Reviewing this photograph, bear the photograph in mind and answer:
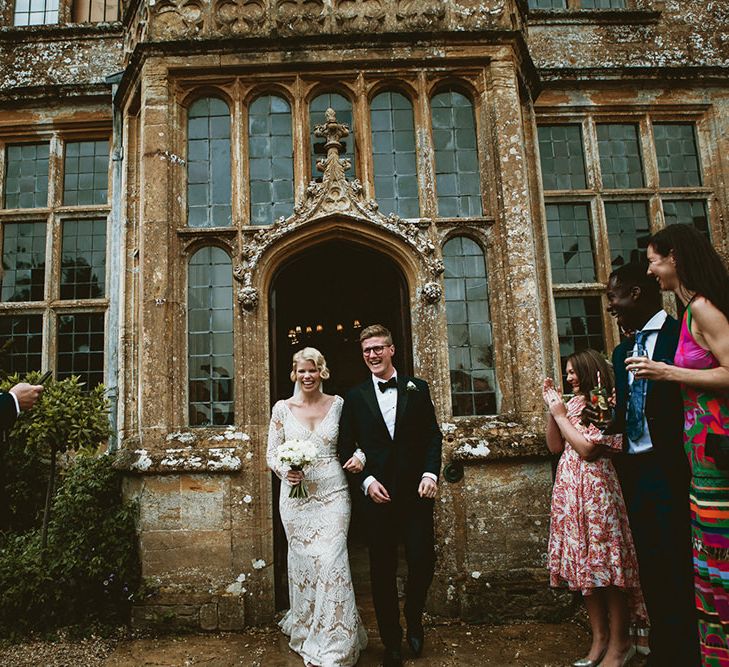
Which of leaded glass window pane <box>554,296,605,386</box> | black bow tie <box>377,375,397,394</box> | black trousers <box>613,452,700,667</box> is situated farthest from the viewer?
leaded glass window pane <box>554,296,605,386</box>

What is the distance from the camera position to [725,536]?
2779 millimetres

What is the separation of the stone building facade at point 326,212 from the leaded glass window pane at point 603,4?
18.3 inches

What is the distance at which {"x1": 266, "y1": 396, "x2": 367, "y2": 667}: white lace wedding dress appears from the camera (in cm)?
425

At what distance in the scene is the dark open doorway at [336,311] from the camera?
6109 millimetres

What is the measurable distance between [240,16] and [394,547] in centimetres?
521

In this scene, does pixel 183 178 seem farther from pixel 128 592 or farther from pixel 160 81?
pixel 128 592

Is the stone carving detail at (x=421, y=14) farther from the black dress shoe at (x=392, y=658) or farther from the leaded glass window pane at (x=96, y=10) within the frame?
the black dress shoe at (x=392, y=658)

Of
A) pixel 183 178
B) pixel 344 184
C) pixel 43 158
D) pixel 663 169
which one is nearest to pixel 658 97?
pixel 663 169

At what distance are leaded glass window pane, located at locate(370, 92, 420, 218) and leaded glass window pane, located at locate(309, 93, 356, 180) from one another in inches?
8.9

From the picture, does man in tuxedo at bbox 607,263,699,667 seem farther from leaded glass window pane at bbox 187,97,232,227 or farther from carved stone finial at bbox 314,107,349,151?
leaded glass window pane at bbox 187,97,232,227

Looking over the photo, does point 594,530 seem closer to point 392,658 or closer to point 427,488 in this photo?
point 427,488

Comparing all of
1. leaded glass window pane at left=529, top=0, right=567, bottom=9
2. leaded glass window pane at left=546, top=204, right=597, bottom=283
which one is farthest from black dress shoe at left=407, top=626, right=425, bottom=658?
leaded glass window pane at left=529, top=0, right=567, bottom=9

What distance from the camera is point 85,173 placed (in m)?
8.02

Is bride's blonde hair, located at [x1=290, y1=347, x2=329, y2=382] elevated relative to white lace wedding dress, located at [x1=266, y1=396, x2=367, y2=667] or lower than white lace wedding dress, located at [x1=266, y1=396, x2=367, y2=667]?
elevated
